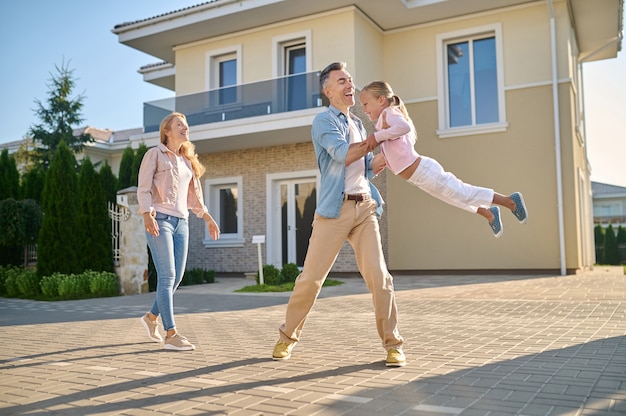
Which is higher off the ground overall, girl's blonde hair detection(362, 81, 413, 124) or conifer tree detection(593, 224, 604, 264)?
girl's blonde hair detection(362, 81, 413, 124)

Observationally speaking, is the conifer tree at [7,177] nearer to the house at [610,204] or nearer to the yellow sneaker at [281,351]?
the yellow sneaker at [281,351]

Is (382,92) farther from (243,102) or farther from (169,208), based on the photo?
(243,102)

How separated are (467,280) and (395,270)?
3.30m

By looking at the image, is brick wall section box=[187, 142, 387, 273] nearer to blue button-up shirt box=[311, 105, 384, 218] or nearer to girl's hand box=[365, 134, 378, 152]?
blue button-up shirt box=[311, 105, 384, 218]

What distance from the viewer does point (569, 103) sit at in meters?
13.7

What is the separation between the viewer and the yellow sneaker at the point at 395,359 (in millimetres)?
3740

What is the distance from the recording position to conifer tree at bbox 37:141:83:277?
11.5m

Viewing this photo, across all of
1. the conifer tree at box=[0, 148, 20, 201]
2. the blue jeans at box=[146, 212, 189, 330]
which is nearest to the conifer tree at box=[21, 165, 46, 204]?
the conifer tree at box=[0, 148, 20, 201]

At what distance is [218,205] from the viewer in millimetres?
17000

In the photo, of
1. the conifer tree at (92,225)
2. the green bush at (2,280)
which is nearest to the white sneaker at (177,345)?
the conifer tree at (92,225)

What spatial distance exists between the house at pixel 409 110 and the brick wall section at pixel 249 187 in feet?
0.12

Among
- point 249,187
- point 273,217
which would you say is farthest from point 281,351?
point 249,187

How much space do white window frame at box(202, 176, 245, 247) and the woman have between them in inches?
438

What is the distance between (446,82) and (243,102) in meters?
5.32
